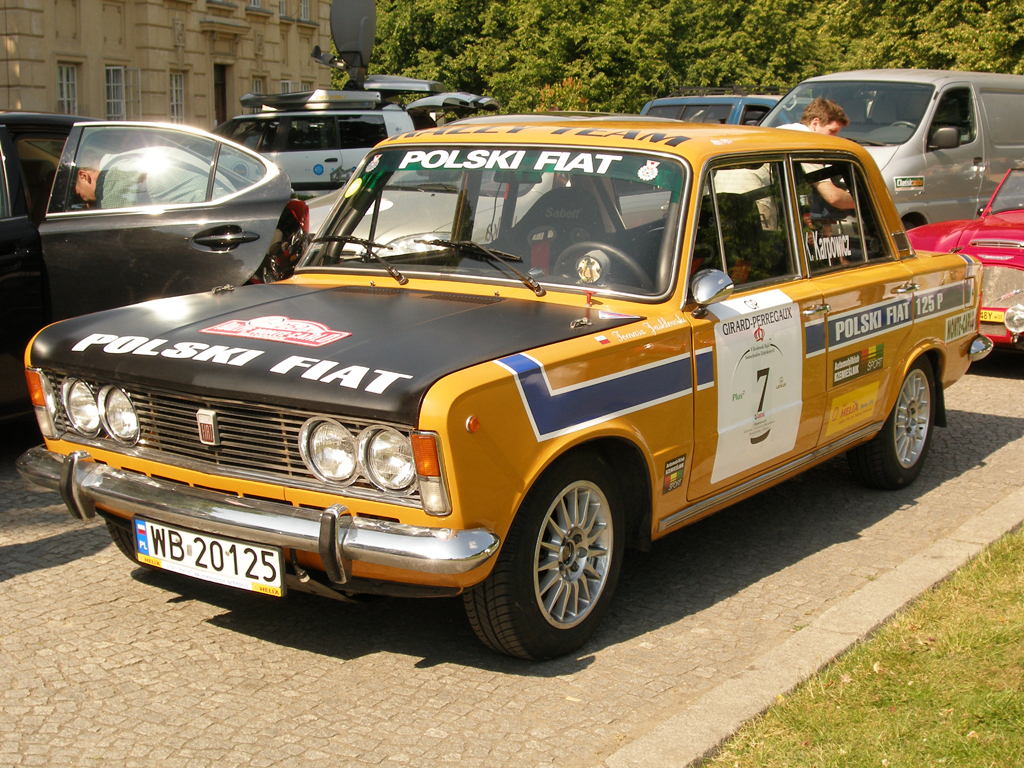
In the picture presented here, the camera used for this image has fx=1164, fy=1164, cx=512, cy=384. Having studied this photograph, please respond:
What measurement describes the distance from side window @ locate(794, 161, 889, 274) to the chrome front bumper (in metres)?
2.72

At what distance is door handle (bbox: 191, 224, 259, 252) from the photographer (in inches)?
274

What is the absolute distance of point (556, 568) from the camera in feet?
13.7

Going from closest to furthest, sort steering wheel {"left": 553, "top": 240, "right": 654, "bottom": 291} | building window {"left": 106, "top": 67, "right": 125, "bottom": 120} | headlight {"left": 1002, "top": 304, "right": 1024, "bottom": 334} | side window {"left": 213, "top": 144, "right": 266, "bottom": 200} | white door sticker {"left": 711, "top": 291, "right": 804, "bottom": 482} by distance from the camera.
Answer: steering wheel {"left": 553, "top": 240, "right": 654, "bottom": 291}, white door sticker {"left": 711, "top": 291, "right": 804, "bottom": 482}, side window {"left": 213, "top": 144, "right": 266, "bottom": 200}, headlight {"left": 1002, "top": 304, "right": 1024, "bottom": 334}, building window {"left": 106, "top": 67, "right": 125, "bottom": 120}

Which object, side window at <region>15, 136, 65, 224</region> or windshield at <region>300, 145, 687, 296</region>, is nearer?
windshield at <region>300, 145, 687, 296</region>

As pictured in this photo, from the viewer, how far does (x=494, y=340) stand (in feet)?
13.4

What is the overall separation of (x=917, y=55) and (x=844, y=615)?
26.2 m

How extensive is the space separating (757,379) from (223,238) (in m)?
3.53

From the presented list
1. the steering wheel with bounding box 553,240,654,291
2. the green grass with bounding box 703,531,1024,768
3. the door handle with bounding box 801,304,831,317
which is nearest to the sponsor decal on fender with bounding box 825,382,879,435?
the door handle with bounding box 801,304,831,317

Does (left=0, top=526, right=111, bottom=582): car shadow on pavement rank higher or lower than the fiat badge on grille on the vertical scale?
lower

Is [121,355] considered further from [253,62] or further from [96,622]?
[253,62]

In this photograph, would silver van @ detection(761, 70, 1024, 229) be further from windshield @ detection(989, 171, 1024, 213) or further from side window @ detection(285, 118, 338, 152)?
side window @ detection(285, 118, 338, 152)

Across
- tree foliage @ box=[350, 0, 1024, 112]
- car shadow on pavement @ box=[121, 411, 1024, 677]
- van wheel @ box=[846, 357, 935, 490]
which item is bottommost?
car shadow on pavement @ box=[121, 411, 1024, 677]

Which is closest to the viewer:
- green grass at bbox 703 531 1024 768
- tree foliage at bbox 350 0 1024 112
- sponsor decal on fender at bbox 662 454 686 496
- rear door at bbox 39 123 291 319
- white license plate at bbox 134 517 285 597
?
green grass at bbox 703 531 1024 768

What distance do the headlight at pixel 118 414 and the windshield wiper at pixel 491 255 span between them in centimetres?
150
